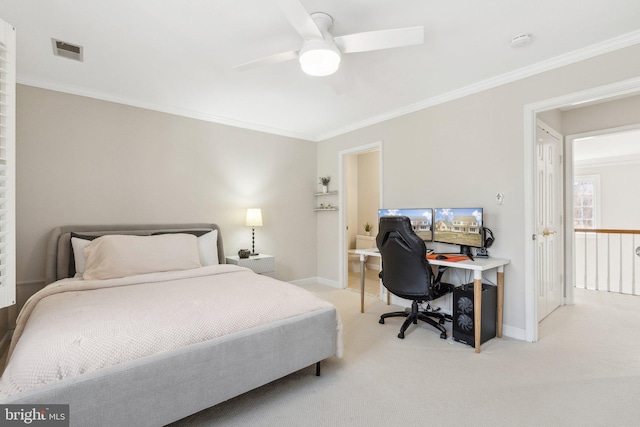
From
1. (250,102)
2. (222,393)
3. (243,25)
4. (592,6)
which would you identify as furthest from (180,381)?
(592,6)

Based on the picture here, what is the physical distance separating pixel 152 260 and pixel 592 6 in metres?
3.89

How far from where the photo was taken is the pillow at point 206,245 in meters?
3.49

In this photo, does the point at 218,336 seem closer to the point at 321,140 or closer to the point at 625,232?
the point at 321,140

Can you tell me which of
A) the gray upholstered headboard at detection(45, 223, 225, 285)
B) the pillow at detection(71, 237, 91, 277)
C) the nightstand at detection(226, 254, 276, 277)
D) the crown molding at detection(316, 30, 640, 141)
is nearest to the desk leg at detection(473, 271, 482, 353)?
the crown molding at detection(316, 30, 640, 141)

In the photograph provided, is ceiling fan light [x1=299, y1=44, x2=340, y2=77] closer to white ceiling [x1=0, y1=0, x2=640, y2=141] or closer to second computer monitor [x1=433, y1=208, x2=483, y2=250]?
white ceiling [x1=0, y1=0, x2=640, y2=141]

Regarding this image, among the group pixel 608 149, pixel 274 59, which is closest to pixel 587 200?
pixel 608 149

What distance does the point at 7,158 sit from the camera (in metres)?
1.25

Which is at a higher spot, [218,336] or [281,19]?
[281,19]

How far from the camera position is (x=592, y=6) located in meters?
1.93

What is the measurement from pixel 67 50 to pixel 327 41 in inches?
87.4

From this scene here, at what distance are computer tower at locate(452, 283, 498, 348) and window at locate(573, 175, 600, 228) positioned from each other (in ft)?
22.2

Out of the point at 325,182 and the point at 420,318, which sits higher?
the point at 325,182

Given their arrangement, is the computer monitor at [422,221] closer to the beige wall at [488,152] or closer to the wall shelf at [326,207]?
the beige wall at [488,152]

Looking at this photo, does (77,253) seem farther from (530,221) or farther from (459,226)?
(530,221)
